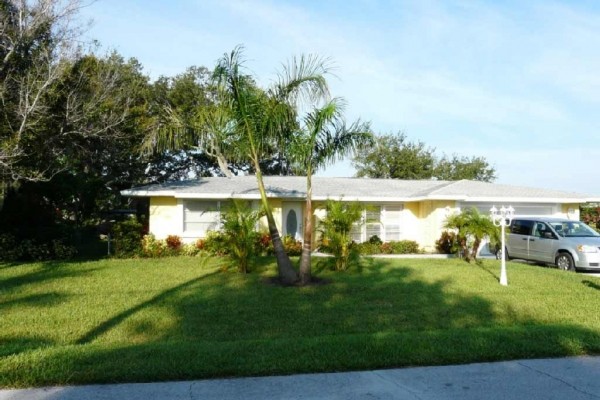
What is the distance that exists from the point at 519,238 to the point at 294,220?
28.1ft

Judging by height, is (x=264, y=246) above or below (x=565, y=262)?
above

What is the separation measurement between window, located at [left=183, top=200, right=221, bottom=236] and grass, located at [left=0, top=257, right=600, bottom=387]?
4731mm

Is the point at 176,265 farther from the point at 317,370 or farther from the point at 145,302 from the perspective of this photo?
the point at 317,370

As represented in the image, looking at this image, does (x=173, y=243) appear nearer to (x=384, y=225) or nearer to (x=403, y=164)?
(x=384, y=225)

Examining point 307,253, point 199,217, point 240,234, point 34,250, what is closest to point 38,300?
point 240,234

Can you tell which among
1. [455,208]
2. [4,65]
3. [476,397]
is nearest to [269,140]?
[4,65]

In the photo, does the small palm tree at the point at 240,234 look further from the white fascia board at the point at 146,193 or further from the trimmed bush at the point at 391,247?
the trimmed bush at the point at 391,247

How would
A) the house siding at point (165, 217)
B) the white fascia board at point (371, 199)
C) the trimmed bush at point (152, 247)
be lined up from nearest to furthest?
the trimmed bush at point (152, 247), the house siding at point (165, 217), the white fascia board at point (371, 199)

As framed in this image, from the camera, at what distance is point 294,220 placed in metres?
22.5

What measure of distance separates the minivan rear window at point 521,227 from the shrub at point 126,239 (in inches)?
520

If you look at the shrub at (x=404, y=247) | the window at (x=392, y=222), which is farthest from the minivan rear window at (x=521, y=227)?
the window at (x=392, y=222)

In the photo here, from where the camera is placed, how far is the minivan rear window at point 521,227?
1869 cm

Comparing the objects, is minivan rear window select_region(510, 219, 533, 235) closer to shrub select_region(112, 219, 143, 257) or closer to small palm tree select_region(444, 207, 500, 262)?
small palm tree select_region(444, 207, 500, 262)

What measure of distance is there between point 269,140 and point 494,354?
27.1 feet
